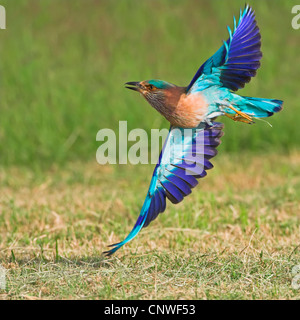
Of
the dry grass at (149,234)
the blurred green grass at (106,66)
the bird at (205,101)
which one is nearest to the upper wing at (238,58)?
the bird at (205,101)

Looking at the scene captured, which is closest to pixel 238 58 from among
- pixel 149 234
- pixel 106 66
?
pixel 149 234

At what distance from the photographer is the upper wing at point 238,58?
4.50m

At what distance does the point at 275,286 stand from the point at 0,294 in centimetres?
163

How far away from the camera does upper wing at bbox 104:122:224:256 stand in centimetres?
471

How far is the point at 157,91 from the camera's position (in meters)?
4.61

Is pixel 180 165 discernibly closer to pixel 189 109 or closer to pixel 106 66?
pixel 189 109

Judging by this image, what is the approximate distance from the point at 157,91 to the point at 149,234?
1516 mm

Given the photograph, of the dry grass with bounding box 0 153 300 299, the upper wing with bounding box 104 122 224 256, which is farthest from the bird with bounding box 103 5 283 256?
the dry grass with bounding box 0 153 300 299

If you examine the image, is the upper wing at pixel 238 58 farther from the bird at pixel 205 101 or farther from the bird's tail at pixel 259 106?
the bird's tail at pixel 259 106

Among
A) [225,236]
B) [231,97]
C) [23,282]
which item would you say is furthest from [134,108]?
[23,282]

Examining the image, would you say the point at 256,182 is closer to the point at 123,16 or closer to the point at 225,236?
the point at 225,236

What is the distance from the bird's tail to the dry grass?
937 millimetres

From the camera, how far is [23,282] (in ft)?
13.7

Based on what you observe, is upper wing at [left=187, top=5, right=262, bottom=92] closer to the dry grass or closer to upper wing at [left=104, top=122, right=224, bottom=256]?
upper wing at [left=104, top=122, right=224, bottom=256]
